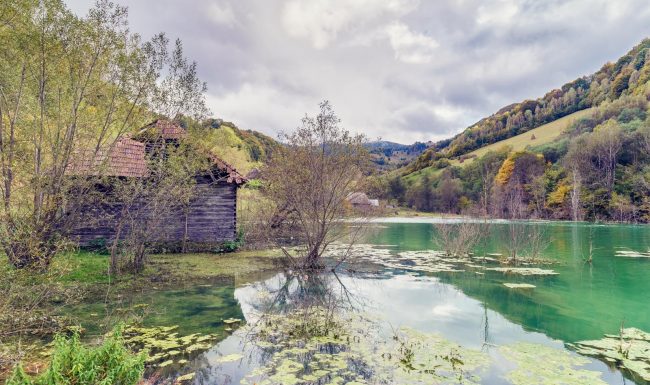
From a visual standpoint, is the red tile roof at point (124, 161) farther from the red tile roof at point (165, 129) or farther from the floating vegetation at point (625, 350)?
the floating vegetation at point (625, 350)

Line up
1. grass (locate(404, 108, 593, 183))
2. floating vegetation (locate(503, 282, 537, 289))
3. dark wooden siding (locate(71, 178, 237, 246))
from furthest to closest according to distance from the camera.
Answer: grass (locate(404, 108, 593, 183)) < dark wooden siding (locate(71, 178, 237, 246)) < floating vegetation (locate(503, 282, 537, 289))

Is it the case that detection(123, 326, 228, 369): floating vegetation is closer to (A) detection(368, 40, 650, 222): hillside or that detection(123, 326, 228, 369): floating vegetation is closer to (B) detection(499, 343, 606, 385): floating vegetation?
(B) detection(499, 343, 606, 385): floating vegetation

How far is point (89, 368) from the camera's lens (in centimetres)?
357

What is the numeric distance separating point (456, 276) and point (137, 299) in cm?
1158

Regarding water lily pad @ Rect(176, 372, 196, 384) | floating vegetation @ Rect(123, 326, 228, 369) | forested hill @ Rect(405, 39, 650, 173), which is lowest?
water lily pad @ Rect(176, 372, 196, 384)

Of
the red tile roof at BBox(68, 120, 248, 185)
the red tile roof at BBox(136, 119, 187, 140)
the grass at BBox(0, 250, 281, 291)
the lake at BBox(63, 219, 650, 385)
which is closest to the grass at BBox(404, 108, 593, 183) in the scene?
the lake at BBox(63, 219, 650, 385)

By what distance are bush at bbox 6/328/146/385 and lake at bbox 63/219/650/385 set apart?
7.73 feet

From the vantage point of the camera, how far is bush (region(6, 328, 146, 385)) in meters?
3.27

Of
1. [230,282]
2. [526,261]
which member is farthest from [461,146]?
[230,282]

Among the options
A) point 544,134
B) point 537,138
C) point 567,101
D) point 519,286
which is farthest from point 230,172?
point 567,101

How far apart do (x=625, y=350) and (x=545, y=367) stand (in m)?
2.08

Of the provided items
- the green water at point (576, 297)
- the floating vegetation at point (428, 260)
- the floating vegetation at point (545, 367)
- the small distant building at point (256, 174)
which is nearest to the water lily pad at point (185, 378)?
the floating vegetation at point (545, 367)

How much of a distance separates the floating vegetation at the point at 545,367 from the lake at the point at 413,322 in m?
0.02

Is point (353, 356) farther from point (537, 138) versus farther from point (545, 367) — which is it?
point (537, 138)
